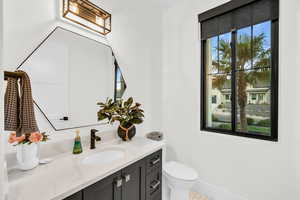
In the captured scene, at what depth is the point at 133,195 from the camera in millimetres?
1085

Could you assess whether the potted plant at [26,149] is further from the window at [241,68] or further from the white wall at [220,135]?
the window at [241,68]

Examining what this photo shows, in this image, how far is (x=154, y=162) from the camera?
4.28 feet

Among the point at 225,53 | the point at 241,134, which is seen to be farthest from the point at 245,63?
the point at 241,134

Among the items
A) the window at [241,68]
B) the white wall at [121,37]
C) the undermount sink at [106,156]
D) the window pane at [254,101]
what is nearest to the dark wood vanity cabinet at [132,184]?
the undermount sink at [106,156]

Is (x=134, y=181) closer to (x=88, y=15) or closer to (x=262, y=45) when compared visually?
(x=88, y=15)

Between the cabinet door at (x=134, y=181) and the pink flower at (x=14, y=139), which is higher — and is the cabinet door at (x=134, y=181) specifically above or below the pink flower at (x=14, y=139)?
below

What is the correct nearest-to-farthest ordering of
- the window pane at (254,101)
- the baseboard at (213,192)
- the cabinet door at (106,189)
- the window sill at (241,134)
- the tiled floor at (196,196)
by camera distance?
the cabinet door at (106,189), the window sill at (241,134), the window pane at (254,101), the baseboard at (213,192), the tiled floor at (196,196)

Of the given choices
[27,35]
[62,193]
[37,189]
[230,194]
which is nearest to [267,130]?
[230,194]

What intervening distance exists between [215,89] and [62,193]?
1.93m

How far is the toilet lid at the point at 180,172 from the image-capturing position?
148cm

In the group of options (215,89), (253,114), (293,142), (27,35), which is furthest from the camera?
(215,89)

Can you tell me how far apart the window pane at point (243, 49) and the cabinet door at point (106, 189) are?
180 centimetres

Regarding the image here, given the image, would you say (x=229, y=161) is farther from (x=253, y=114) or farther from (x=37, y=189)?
(x=37, y=189)

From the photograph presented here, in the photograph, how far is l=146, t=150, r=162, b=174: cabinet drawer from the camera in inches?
48.5
